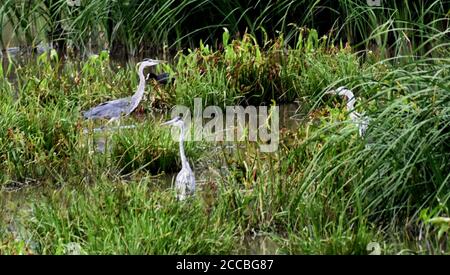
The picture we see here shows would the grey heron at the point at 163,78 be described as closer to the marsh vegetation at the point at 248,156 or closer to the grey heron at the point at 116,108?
the marsh vegetation at the point at 248,156

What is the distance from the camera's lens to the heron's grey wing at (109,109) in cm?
792

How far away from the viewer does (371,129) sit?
18.6 ft

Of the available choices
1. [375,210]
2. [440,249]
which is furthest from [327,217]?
[440,249]

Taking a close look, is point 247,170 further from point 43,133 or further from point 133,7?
point 133,7

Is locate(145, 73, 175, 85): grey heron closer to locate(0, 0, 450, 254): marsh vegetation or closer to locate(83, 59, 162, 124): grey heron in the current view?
locate(0, 0, 450, 254): marsh vegetation

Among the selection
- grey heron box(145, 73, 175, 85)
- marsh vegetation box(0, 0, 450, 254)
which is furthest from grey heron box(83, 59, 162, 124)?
grey heron box(145, 73, 175, 85)

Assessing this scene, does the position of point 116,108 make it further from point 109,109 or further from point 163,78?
point 163,78

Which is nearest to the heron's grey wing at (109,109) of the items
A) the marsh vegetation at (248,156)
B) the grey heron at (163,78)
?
the marsh vegetation at (248,156)

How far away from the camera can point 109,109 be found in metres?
7.98

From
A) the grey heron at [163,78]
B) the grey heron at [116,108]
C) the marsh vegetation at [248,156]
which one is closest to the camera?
the marsh vegetation at [248,156]

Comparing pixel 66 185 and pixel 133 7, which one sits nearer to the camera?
pixel 66 185

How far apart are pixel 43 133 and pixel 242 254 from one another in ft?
7.12

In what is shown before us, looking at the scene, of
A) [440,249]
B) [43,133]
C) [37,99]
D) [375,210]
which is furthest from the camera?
[37,99]

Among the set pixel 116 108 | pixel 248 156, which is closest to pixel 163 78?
pixel 116 108
